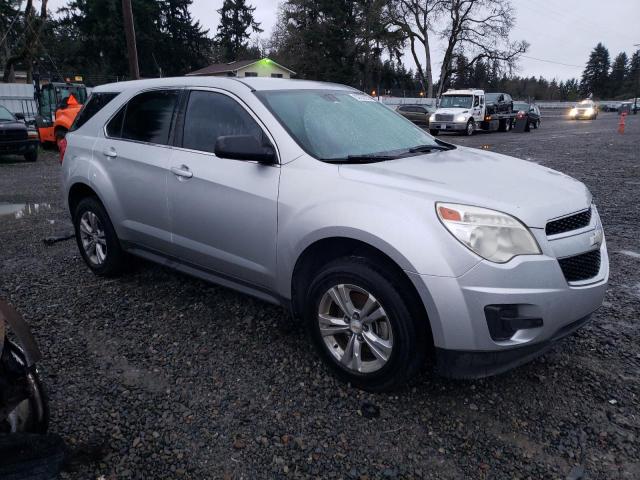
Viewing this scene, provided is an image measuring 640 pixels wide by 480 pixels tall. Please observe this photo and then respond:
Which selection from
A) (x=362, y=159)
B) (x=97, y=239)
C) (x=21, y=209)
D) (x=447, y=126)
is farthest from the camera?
(x=447, y=126)

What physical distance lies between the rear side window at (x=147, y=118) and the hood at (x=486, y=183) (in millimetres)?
1748

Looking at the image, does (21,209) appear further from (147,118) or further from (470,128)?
(470,128)

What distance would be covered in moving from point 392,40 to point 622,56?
91974 millimetres

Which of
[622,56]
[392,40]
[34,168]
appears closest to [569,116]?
[392,40]

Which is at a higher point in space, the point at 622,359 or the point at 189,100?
the point at 189,100

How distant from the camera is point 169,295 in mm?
4316

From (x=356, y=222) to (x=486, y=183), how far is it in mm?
800

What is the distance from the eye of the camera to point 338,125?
3.49m

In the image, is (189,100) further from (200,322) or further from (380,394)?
(380,394)

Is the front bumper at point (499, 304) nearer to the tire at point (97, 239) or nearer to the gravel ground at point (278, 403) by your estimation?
the gravel ground at point (278, 403)

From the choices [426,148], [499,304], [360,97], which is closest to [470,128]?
[360,97]

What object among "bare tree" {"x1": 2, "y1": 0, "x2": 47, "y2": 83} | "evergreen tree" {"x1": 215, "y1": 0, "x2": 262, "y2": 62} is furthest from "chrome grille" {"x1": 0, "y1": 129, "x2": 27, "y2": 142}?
"evergreen tree" {"x1": 215, "y1": 0, "x2": 262, "y2": 62}

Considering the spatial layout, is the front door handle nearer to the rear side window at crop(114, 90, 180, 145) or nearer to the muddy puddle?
the rear side window at crop(114, 90, 180, 145)

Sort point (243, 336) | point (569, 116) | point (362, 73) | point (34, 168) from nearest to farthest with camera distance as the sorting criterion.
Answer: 1. point (243, 336)
2. point (34, 168)
3. point (569, 116)
4. point (362, 73)
